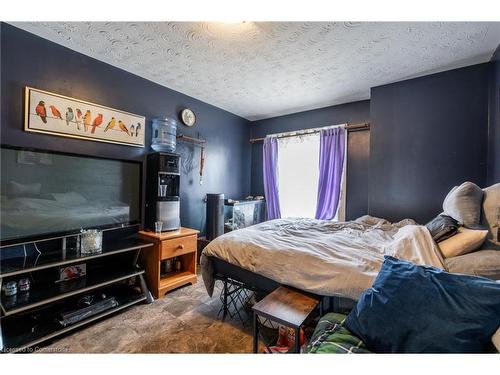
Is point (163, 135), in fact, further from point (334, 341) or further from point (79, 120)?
point (334, 341)

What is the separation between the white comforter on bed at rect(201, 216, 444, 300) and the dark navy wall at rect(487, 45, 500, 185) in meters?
1.11

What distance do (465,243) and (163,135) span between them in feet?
9.38

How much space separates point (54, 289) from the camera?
Result: 1502mm

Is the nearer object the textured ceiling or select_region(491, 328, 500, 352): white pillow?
select_region(491, 328, 500, 352): white pillow

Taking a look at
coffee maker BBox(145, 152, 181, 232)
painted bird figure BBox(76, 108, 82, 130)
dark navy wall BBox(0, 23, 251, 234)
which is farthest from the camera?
coffee maker BBox(145, 152, 181, 232)

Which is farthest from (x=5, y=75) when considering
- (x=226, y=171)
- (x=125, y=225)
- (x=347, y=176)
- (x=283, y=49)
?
(x=347, y=176)

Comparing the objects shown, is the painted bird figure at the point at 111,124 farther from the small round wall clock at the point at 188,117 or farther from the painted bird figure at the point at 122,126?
the small round wall clock at the point at 188,117

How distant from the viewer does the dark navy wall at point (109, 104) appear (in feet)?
5.23

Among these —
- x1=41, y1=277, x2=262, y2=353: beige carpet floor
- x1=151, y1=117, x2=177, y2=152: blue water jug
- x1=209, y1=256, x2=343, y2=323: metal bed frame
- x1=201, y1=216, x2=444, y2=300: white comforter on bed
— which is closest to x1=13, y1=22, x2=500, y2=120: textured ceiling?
x1=151, y1=117, x2=177, y2=152: blue water jug

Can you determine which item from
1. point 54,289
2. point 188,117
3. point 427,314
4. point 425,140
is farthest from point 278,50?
point 54,289

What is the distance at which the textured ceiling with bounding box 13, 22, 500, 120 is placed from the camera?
1600 millimetres

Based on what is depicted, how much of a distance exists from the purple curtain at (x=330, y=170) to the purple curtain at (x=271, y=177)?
2.56 ft

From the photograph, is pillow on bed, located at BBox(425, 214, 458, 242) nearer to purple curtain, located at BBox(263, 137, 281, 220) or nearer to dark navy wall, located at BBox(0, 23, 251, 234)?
purple curtain, located at BBox(263, 137, 281, 220)

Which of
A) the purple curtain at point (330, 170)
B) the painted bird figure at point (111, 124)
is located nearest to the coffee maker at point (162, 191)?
the painted bird figure at point (111, 124)
